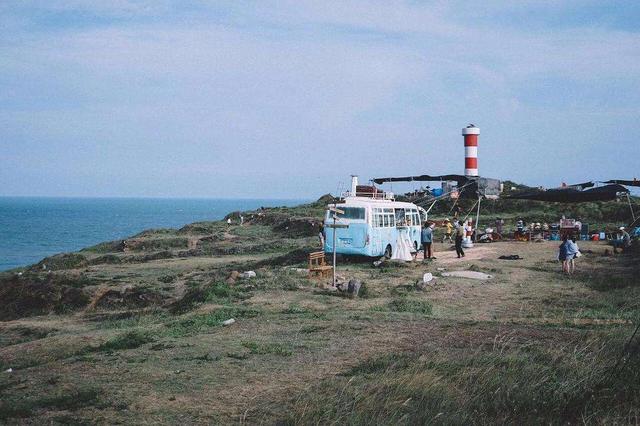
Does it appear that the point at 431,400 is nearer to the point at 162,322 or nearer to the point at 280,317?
the point at 280,317

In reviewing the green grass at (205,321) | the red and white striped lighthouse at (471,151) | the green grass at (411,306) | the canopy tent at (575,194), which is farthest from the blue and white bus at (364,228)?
the red and white striped lighthouse at (471,151)

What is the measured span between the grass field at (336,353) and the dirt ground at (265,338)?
0.04 meters

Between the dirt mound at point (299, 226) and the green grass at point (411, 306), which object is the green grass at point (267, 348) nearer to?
the green grass at point (411, 306)

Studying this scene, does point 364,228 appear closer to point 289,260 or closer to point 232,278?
point 289,260

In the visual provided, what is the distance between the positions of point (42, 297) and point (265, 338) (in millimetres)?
14082

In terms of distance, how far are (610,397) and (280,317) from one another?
8.40 metres

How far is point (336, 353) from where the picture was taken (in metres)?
11.8

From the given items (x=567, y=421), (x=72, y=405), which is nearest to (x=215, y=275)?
(x=72, y=405)

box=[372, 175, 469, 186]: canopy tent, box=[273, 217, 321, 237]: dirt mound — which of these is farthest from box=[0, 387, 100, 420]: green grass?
box=[273, 217, 321, 237]: dirt mound

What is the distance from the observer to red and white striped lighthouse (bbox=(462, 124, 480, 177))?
41.4 m

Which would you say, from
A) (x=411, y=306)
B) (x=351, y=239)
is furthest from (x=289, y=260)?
(x=411, y=306)

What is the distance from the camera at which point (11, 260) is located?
6775 centimetres

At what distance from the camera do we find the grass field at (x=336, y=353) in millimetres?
8812

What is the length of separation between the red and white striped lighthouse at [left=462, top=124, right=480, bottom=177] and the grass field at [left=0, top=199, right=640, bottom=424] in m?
17.6
